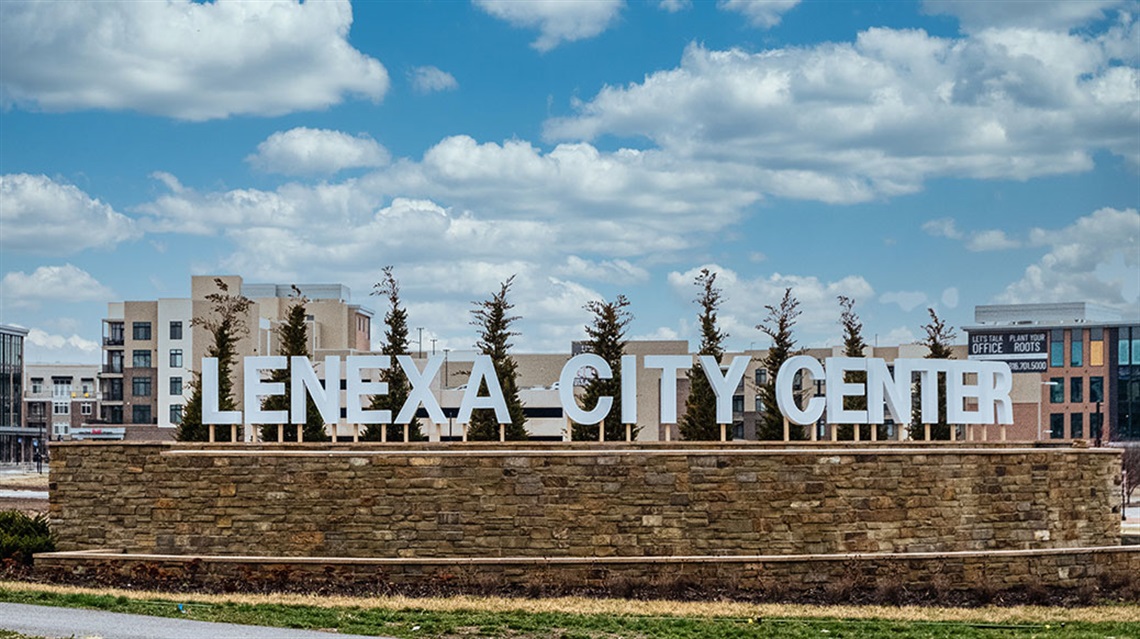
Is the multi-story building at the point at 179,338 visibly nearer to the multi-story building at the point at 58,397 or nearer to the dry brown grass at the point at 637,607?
the multi-story building at the point at 58,397

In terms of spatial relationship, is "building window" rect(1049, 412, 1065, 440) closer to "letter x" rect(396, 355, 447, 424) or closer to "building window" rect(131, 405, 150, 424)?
"building window" rect(131, 405, 150, 424)

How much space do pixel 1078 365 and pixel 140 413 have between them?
246ft

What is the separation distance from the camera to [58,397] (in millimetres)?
151625

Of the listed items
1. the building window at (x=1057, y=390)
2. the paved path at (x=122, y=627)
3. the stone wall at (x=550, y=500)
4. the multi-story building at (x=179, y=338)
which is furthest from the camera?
the building window at (x=1057, y=390)

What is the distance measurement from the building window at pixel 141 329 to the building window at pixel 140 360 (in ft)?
3.80

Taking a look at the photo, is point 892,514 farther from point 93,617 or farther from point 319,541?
point 93,617

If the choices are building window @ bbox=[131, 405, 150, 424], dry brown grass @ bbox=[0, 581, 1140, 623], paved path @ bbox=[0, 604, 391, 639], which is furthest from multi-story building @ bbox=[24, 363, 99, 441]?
paved path @ bbox=[0, 604, 391, 639]

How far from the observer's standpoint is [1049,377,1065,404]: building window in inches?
4469

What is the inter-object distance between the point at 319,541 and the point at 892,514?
13.0 m

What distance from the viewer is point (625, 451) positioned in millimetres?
30812

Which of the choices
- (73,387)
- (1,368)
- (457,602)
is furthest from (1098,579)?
A: (73,387)

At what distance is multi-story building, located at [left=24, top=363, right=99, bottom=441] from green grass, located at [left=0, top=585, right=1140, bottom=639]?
122463mm

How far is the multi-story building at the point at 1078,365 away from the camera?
113m

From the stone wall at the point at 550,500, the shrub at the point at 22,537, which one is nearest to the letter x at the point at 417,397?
the stone wall at the point at 550,500
